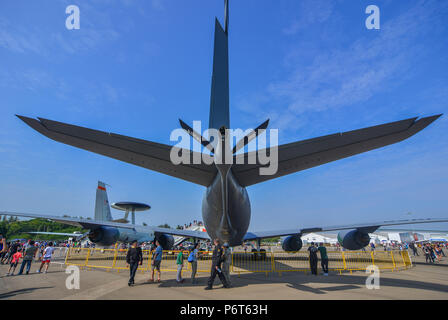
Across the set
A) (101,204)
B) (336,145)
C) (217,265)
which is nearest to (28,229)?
(101,204)

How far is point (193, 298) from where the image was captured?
5.87m

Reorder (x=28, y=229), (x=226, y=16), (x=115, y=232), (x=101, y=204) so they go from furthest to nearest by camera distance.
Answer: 1. (x=28, y=229)
2. (x=101, y=204)
3. (x=115, y=232)
4. (x=226, y=16)

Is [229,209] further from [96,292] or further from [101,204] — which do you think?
[101,204]

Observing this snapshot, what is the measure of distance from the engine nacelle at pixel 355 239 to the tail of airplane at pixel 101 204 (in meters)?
27.2

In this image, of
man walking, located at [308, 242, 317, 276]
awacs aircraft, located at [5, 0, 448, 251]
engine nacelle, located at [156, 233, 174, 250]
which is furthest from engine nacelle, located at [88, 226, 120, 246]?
man walking, located at [308, 242, 317, 276]

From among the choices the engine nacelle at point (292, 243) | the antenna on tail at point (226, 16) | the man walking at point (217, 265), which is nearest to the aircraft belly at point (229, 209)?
the man walking at point (217, 265)

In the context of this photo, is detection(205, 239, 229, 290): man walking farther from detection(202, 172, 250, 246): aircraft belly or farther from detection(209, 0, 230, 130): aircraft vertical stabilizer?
detection(209, 0, 230, 130): aircraft vertical stabilizer

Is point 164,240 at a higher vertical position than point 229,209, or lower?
lower

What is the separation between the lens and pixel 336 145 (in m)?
5.46

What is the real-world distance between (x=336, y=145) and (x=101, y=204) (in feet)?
98.3

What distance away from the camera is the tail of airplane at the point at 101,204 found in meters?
27.0
